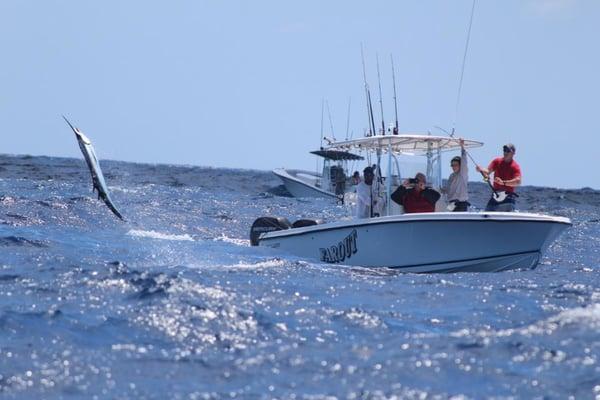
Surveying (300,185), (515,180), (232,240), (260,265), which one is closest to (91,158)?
(260,265)

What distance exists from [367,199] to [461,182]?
1.53m

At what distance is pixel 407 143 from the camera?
645 inches

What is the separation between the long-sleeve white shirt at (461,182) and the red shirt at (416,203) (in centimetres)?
57

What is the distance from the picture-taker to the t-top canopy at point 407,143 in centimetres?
1591

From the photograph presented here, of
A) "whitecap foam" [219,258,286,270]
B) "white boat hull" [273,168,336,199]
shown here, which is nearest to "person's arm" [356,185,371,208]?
"whitecap foam" [219,258,286,270]

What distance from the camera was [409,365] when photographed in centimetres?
760

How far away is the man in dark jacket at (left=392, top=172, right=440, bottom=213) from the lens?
1527cm

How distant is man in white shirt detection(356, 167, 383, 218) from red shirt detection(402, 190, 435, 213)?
24.6 inches

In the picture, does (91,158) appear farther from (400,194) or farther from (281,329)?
(400,194)

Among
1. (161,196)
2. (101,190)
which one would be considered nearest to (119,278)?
(101,190)

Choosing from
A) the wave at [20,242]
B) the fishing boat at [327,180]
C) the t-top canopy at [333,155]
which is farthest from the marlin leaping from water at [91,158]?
the t-top canopy at [333,155]

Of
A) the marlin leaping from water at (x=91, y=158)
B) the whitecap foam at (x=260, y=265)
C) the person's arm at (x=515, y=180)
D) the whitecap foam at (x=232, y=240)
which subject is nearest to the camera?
the marlin leaping from water at (x=91, y=158)

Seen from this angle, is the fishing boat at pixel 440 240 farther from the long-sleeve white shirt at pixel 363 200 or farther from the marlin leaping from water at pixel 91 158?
the marlin leaping from water at pixel 91 158

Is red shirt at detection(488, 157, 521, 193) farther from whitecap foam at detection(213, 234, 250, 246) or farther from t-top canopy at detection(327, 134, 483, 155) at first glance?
whitecap foam at detection(213, 234, 250, 246)
